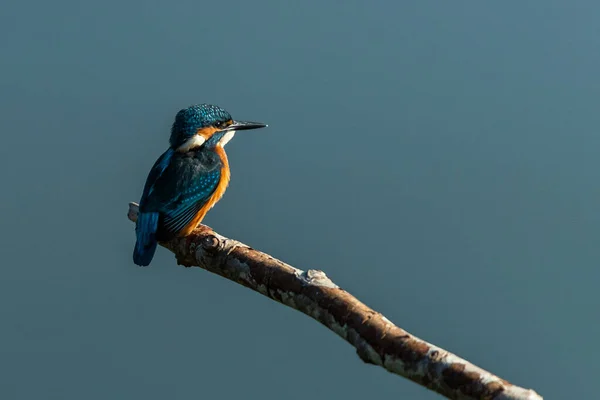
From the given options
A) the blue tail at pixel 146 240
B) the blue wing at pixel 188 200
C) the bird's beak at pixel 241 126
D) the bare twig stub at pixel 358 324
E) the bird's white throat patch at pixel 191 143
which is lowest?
the bare twig stub at pixel 358 324

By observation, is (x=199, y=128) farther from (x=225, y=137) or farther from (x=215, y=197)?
(x=215, y=197)

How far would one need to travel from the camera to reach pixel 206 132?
3395 millimetres

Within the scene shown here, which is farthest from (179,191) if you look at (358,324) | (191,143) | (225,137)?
(358,324)

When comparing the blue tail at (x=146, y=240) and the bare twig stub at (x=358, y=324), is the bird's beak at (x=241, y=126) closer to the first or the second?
the blue tail at (x=146, y=240)

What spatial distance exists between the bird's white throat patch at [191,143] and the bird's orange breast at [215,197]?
3.3 inches

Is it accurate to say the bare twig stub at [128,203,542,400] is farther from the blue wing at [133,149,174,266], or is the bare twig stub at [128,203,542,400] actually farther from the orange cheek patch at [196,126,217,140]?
the orange cheek patch at [196,126,217,140]

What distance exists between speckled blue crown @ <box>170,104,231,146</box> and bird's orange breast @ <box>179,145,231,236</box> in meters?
0.12

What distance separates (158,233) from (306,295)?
976 mm

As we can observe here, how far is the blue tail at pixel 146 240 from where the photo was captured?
2.98 m

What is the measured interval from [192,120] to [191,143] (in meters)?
0.09

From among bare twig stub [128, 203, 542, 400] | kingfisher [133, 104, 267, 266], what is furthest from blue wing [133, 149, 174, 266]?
bare twig stub [128, 203, 542, 400]

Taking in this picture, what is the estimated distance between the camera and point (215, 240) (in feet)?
8.59

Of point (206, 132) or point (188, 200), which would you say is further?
point (206, 132)

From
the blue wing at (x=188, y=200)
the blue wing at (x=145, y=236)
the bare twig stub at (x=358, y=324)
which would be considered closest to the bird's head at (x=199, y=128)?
the blue wing at (x=188, y=200)
